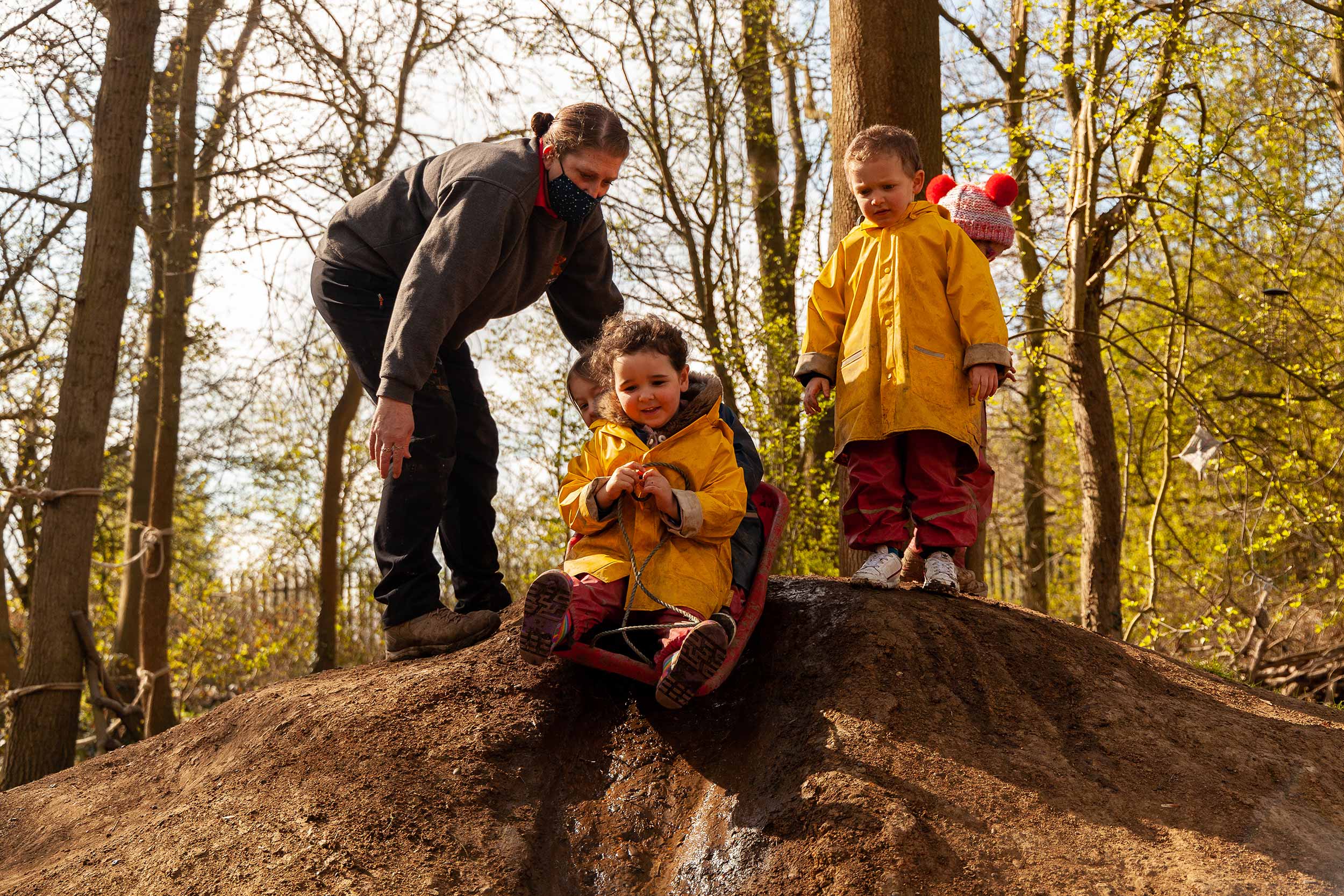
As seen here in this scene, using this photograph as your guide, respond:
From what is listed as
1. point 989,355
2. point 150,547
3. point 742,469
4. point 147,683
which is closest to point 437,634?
point 742,469

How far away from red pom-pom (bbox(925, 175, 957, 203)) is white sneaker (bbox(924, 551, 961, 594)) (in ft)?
4.63

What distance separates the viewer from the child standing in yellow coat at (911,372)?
3.41 meters

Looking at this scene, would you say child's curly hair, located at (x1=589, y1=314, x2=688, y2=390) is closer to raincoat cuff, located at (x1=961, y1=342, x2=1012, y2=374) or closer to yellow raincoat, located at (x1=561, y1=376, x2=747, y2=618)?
yellow raincoat, located at (x1=561, y1=376, x2=747, y2=618)

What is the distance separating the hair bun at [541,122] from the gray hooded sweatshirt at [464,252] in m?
0.05

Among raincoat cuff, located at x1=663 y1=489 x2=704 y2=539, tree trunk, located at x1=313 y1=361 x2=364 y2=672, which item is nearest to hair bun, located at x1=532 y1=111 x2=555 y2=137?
raincoat cuff, located at x1=663 y1=489 x2=704 y2=539

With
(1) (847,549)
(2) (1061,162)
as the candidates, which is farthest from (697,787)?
(2) (1061,162)

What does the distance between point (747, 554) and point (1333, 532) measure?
24.2 ft

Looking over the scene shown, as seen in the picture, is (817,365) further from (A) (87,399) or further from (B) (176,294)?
(B) (176,294)

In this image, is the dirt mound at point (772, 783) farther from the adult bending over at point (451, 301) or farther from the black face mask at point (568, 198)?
the black face mask at point (568, 198)

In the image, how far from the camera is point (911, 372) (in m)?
3.40

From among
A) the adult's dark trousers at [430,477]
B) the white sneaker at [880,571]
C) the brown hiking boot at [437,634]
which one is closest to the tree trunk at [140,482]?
the adult's dark trousers at [430,477]

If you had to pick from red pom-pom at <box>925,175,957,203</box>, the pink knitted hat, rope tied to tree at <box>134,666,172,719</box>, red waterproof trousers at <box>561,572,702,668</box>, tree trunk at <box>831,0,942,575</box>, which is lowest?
rope tied to tree at <box>134,666,172,719</box>

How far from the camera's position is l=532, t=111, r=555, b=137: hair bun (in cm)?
343

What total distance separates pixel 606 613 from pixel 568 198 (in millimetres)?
1346
